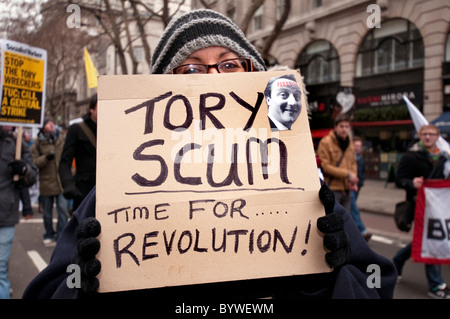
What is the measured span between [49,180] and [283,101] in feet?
19.6

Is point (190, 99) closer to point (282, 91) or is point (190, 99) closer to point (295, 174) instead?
point (282, 91)

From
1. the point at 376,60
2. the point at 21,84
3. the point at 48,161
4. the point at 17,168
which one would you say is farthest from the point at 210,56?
the point at 376,60

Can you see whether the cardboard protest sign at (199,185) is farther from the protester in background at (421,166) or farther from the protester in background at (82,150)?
the protester in background at (421,166)

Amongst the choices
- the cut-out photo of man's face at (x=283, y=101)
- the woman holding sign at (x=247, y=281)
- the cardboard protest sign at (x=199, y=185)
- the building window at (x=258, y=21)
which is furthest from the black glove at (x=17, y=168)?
the building window at (x=258, y=21)

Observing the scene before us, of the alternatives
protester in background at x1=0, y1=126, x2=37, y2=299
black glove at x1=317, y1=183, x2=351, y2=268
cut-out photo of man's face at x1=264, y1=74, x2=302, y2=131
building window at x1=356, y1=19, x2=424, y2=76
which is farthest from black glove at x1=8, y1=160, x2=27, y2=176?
building window at x1=356, y1=19, x2=424, y2=76

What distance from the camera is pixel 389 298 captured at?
136 cm

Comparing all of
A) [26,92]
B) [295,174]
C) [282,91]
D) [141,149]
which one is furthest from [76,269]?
[26,92]

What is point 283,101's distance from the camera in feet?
4.15

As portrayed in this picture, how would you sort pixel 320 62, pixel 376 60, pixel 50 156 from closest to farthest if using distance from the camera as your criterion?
pixel 50 156 < pixel 376 60 < pixel 320 62

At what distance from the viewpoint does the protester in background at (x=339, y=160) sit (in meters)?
5.32

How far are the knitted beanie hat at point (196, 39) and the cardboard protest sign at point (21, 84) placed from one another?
2.76 m

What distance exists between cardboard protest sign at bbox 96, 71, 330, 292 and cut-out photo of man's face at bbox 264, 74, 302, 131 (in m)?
0.01

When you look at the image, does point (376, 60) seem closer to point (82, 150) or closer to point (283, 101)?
point (82, 150)
